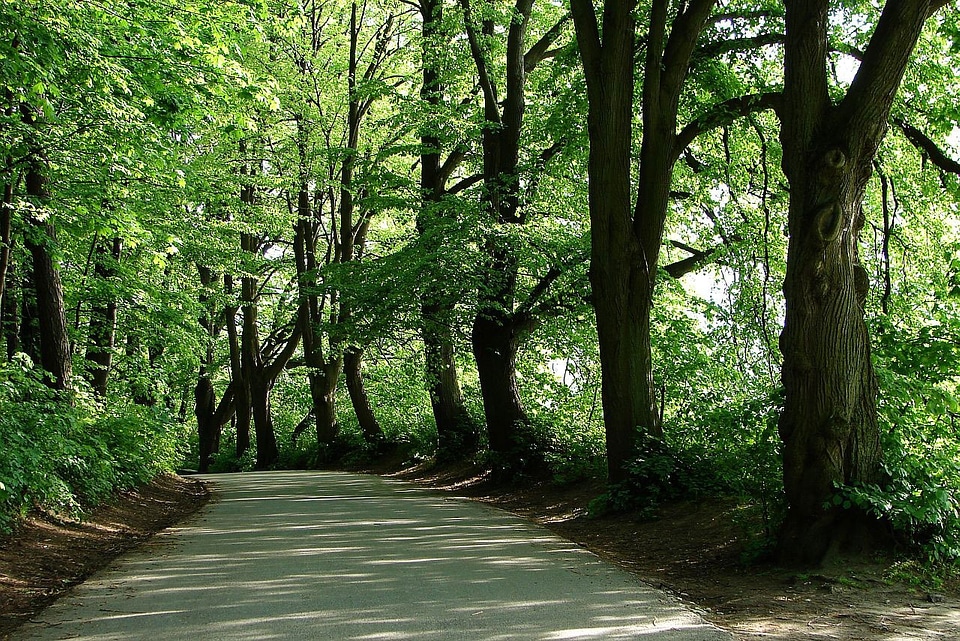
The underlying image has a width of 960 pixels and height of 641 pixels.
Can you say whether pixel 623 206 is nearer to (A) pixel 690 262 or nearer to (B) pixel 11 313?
(A) pixel 690 262

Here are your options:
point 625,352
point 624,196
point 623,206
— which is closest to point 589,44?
point 624,196

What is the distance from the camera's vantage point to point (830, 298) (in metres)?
6.96

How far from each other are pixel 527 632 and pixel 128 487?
10.4 meters

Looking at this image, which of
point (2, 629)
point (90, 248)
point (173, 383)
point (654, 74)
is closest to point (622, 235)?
point (654, 74)

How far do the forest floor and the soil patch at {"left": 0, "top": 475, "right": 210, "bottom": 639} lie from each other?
1 centimetres

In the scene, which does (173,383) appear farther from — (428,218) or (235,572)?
(235,572)

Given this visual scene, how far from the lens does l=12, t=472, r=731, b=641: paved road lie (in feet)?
17.4

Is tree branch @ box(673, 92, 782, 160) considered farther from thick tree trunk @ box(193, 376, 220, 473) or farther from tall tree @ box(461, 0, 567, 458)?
thick tree trunk @ box(193, 376, 220, 473)

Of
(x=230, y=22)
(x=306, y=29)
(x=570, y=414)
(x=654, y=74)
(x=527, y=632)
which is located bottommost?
(x=527, y=632)

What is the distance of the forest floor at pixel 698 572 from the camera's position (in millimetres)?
5500

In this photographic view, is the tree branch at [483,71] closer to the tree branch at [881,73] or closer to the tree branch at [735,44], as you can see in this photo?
the tree branch at [735,44]

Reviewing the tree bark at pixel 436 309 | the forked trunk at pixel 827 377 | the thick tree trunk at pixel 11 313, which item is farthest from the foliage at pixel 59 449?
the forked trunk at pixel 827 377

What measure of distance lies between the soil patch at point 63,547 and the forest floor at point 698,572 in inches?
0.5

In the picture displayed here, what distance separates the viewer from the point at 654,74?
33.8 ft
